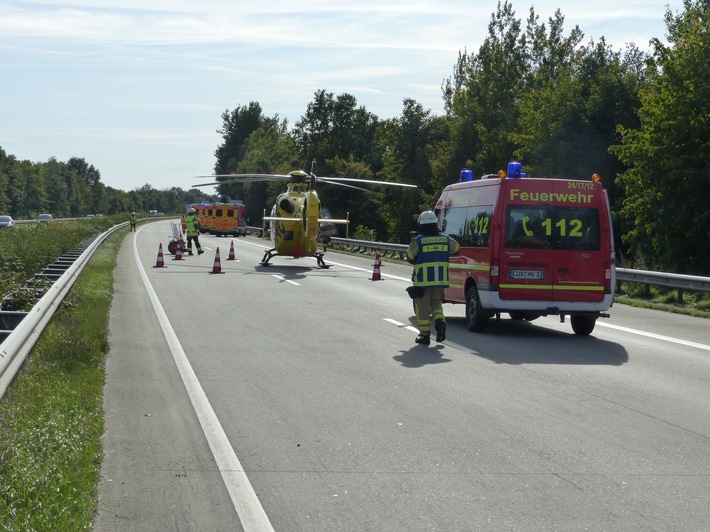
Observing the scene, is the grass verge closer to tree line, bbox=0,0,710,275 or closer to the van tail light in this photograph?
the van tail light

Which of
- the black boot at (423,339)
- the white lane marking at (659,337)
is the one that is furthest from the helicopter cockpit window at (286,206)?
the black boot at (423,339)

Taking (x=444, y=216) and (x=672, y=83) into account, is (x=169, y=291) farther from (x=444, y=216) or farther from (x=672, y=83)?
(x=672, y=83)

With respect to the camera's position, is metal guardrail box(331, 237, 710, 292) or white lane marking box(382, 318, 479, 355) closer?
white lane marking box(382, 318, 479, 355)

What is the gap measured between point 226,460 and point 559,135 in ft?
129

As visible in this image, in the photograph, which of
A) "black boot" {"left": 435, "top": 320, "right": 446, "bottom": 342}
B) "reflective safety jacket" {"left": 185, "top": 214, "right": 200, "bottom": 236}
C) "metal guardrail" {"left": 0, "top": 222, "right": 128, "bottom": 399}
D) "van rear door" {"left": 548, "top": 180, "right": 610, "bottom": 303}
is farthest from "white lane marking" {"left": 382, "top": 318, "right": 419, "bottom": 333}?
"reflective safety jacket" {"left": 185, "top": 214, "right": 200, "bottom": 236}

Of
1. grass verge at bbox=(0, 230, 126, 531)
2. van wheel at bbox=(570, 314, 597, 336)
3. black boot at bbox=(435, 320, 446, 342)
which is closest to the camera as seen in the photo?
grass verge at bbox=(0, 230, 126, 531)

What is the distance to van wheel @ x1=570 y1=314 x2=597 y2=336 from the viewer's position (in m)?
15.4

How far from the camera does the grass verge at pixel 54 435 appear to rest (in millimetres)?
5566

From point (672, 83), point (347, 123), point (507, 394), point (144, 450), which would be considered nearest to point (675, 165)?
point (672, 83)

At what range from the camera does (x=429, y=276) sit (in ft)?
45.2

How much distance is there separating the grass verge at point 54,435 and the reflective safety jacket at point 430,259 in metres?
4.20

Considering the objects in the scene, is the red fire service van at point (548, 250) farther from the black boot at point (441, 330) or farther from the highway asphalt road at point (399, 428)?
the black boot at point (441, 330)

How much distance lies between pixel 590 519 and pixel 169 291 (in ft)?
57.4

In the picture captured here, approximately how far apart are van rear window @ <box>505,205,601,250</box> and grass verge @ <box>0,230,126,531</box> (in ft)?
19.8
